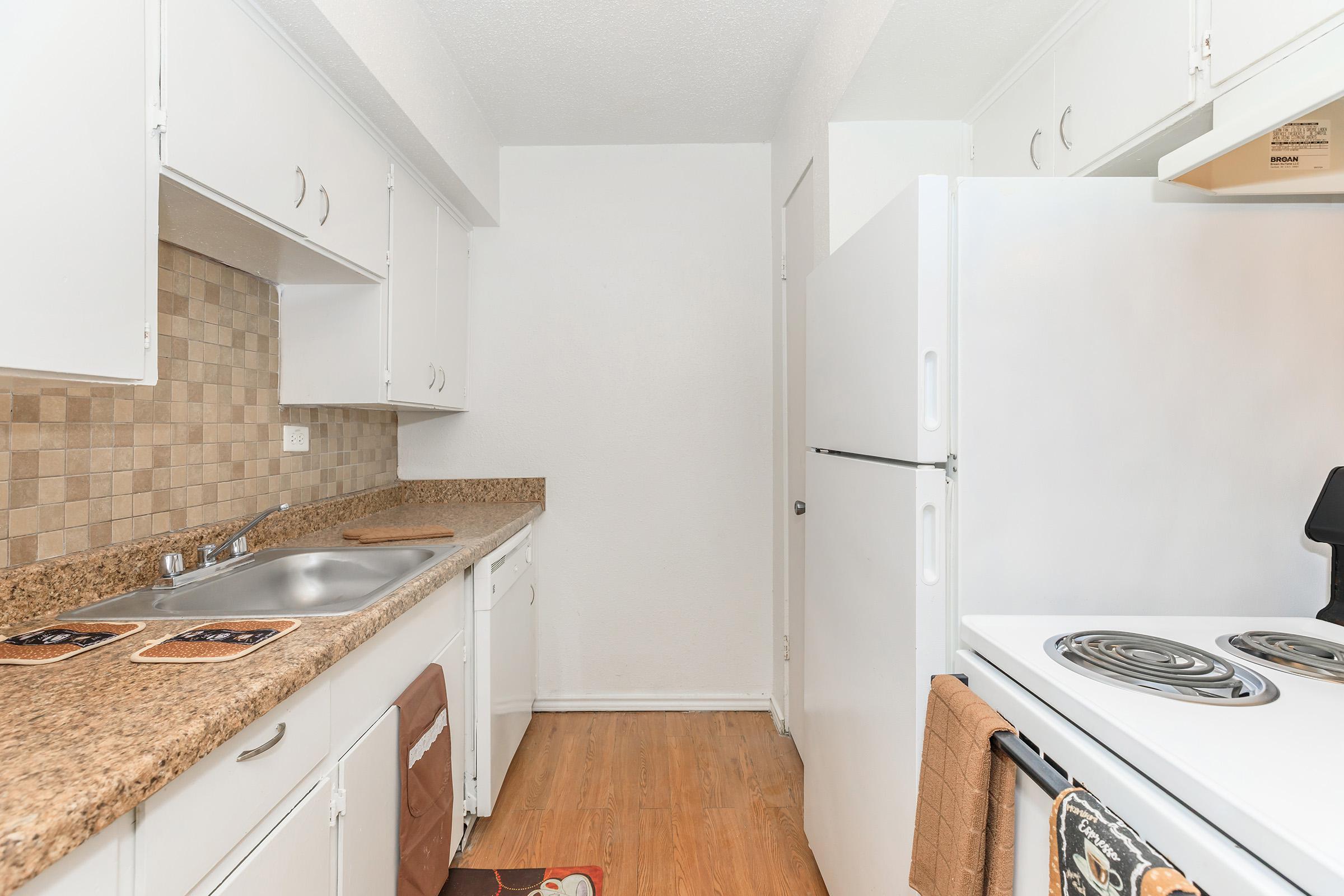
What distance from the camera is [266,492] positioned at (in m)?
1.92

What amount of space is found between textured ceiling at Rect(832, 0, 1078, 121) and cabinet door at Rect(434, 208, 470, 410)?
4.97ft

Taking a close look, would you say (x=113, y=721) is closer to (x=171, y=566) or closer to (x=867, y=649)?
(x=171, y=566)

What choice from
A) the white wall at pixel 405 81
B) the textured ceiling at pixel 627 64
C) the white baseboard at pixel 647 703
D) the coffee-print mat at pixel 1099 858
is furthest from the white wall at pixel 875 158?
the white baseboard at pixel 647 703

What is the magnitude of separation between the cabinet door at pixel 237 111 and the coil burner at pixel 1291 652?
1843 millimetres

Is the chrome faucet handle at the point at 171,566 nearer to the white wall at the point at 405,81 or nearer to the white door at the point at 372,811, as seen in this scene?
the white door at the point at 372,811

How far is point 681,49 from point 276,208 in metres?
1.43

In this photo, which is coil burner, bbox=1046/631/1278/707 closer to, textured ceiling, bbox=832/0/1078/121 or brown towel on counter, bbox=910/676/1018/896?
brown towel on counter, bbox=910/676/1018/896

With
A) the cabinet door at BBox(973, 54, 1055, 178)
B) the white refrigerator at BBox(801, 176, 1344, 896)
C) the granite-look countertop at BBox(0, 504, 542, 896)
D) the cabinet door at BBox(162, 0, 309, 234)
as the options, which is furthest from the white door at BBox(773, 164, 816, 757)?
the granite-look countertop at BBox(0, 504, 542, 896)

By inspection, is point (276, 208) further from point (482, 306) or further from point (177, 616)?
point (482, 306)

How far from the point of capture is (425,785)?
147 centimetres

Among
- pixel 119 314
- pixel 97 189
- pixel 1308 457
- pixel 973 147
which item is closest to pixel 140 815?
pixel 119 314

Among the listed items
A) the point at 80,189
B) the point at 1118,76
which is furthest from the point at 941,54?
the point at 80,189

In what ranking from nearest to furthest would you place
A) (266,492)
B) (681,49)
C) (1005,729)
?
(1005,729) < (266,492) < (681,49)

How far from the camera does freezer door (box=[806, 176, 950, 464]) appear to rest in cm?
110
